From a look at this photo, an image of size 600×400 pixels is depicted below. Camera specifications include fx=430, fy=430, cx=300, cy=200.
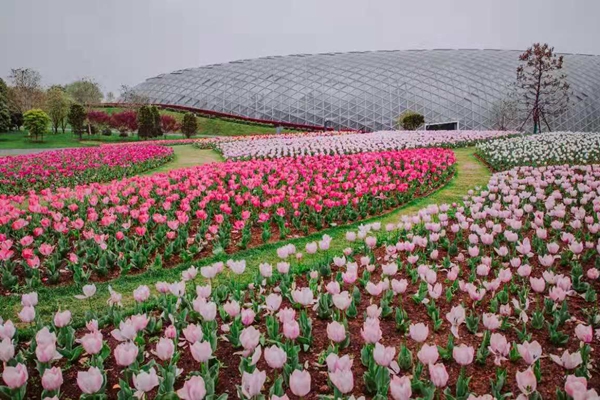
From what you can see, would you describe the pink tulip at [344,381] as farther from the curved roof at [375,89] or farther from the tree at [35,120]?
the curved roof at [375,89]

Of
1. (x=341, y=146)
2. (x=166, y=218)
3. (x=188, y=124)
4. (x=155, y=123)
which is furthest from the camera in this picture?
(x=188, y=124)

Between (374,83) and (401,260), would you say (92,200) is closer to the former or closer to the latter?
(401,260)

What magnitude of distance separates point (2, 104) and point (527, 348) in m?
53.5

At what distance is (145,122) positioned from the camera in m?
37.4

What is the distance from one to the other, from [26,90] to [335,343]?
60373mm

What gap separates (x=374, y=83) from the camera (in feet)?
185

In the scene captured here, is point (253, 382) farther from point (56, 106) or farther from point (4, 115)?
point (4, 115)

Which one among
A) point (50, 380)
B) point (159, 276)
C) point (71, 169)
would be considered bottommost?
point (159, 276)

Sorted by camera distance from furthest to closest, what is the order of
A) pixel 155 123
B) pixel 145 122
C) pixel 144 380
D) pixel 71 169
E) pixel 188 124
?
pixel 188 124, pixel 155 123, pixel 145 122, pixel 71 169, pixel 144 380

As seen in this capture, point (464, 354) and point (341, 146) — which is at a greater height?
point (341, 146)

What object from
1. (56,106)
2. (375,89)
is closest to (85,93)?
(56,106)

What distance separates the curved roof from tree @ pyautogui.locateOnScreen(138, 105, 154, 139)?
2028 cm

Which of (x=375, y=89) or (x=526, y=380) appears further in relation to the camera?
(x=375, y=89)

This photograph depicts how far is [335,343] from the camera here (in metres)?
3.69
